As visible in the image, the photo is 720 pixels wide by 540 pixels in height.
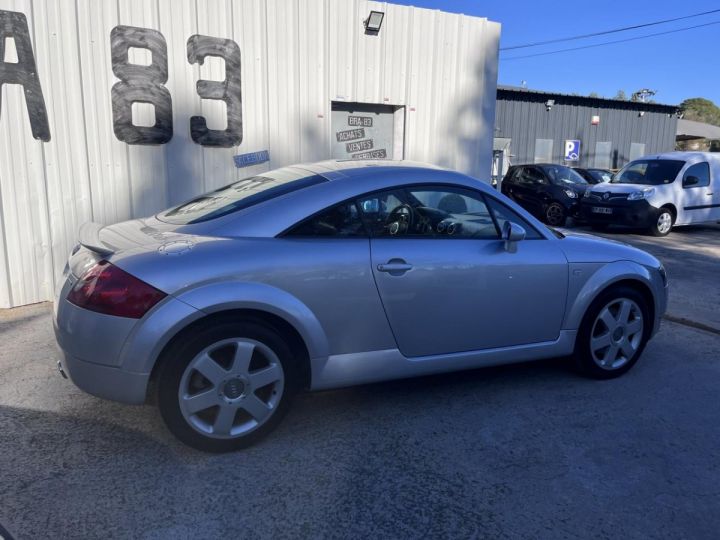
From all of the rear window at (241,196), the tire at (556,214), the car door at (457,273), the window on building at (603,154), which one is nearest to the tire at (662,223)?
the tire at (556,214)

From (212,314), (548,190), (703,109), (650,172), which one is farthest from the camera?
(703,109)

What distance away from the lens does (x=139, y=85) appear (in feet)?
19.8

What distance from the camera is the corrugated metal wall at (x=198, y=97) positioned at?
561 cm

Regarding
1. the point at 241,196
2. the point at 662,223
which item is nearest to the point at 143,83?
the point at 241,196

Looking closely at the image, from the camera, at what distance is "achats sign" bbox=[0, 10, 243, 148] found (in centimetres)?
540

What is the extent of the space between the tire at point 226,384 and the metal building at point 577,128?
18.7 metres

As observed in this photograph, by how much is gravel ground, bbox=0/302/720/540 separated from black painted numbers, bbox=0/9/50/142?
107 inches

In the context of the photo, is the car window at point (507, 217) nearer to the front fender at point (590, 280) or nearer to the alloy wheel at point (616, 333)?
the front fender at point (590, 280)

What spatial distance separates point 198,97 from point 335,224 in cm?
397

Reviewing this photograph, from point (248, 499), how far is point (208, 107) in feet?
16.1

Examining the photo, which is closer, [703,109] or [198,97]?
[198,97]

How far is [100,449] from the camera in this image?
9.93 feet

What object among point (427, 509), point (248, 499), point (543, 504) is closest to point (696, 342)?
point (543, 504)

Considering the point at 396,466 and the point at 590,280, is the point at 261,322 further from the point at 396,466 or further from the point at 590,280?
the point at 590,280
